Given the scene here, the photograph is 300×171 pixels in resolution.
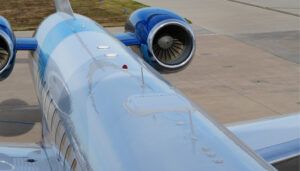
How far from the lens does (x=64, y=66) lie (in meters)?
7.34

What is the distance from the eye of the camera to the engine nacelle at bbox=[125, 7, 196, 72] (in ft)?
32.8

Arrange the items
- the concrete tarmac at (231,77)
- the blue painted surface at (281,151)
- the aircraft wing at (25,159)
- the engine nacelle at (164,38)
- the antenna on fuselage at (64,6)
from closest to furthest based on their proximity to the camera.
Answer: the blue painted surface at (281,151) → the aircraft wing at (25,159) → the engine nacelle at (164,38) → the antenna on fuselage at (64,6) → the concrete tarmac at (231,77)

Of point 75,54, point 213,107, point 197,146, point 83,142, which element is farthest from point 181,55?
point 197,146

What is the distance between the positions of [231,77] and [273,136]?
7.65 metres

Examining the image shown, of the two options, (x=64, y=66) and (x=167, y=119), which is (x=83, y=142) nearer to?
(x=167, y=119)

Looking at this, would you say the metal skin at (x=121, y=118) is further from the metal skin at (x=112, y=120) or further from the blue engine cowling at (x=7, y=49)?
the blue engine cowling at (x=7, y=49)

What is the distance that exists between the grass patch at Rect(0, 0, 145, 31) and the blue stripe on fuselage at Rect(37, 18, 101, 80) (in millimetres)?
13010

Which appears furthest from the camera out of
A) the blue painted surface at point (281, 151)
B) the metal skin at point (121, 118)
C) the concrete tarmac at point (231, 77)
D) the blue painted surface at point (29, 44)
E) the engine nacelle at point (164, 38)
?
the concrete tarmac at point (231, 77)

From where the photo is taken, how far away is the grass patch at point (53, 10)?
75.7 ft

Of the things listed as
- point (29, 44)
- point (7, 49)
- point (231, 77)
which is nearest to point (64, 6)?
point (29, 44)

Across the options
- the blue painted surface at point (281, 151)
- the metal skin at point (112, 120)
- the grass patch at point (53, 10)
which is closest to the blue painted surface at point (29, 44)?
the metal skin at point (112, 120)

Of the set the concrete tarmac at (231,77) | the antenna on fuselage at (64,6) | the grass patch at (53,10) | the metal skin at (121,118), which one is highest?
the metal skin at (121,118)

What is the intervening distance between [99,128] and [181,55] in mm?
5479

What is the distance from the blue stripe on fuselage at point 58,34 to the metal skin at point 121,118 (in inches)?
7.1
